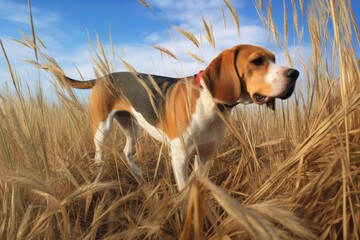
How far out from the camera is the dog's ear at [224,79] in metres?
2.33

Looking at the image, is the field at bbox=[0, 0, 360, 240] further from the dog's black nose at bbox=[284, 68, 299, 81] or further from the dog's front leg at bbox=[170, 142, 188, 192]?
the dog's front leg at bbox=[170, 142, 188, 192]

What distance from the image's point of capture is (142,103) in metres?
3.49

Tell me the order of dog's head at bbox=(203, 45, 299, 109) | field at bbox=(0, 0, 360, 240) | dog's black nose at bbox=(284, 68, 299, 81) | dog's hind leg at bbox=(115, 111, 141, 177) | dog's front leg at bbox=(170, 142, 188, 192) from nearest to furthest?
field at bbox=(0, 0, 360, 240) → dog's black nose at bbox=(284, 68, 299, 81) → dog's head at bbox=(203, 45, 299, 109) → dog's front leg at bbox=(170, 142, 188, 192) → dog's hind leg at bbox=(115, 111, 141, 177)

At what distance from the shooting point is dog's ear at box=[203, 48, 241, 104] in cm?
233

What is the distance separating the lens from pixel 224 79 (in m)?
2.36

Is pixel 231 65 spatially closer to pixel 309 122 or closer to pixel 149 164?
pixel 309 122

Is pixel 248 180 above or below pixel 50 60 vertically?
below

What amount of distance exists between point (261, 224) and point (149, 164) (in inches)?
116

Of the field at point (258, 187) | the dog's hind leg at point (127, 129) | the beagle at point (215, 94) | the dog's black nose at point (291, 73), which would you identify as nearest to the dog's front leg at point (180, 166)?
the beagle at point (215, 94)

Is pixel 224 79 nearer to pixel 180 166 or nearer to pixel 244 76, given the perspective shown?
pixel 244 76

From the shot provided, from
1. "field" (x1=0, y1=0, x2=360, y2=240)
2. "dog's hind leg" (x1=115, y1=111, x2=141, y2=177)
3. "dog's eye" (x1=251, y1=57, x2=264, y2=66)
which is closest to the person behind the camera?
"field" (x1=0, y1=0, x2=360, y2=240)

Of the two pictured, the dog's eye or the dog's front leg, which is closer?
the dog's eye

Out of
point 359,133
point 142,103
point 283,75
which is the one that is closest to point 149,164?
point 142,103

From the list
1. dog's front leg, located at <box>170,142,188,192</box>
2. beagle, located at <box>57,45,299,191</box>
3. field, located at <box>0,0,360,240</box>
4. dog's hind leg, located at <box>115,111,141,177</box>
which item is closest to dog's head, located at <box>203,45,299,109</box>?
beagle, located at <box>57,45,299,191</box>
